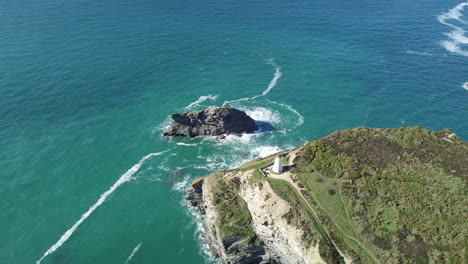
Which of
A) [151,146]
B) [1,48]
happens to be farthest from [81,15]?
[151,146]

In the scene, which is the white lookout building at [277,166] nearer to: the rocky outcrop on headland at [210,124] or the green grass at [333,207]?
the green grass at [333,207]

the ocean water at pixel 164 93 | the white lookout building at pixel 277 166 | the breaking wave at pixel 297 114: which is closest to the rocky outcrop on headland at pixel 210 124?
the ocean water at pixel 164 93

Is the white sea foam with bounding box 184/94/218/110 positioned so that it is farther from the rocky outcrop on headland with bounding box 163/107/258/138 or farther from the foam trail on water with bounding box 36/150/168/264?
the foam trail on water with bounding box 36/150/168/264

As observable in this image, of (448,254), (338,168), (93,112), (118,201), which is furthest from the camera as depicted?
(93,112)

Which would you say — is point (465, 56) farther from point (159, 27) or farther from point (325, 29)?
point (159, 27)

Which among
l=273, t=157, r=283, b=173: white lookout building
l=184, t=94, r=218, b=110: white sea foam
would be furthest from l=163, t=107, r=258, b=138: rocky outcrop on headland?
l=273, t=157, r=283, b=173: white lookout building
